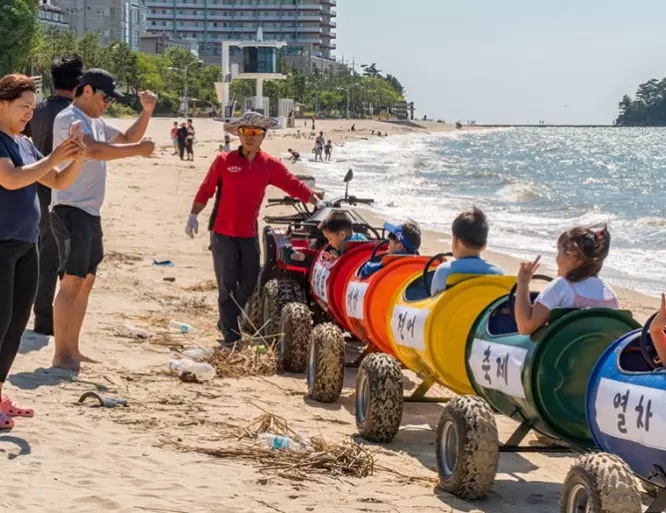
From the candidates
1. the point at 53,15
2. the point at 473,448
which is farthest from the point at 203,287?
the point at 53,15

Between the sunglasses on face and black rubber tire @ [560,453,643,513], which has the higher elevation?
the sunglasses on face

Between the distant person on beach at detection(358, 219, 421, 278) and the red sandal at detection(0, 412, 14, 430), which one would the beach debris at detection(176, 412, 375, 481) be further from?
the distant person on beach at detection(358, 219, 421, 278)

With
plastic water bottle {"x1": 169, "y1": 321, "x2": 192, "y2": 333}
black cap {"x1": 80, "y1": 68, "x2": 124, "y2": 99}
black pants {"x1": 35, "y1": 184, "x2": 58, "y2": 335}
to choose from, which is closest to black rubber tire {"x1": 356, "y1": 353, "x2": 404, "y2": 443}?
black cap {"x1": 80, "y1": 68, "x2": 124, "y2": 99}

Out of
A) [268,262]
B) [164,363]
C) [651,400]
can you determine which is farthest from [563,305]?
[268,262]

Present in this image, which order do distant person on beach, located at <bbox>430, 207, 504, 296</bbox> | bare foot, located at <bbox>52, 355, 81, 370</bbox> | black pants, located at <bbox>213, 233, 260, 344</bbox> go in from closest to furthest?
1. distant person on beach, located at <bbox>430, 207, 504, 296</bbox>
2. bare foot, located at <bbox>52, 355, 81, 370</bbox>
3. black pants, located at <bbox>213, 233, 260, 344</bbox>

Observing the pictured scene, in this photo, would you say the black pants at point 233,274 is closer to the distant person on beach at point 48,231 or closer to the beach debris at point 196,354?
the beach debris at point 196,354

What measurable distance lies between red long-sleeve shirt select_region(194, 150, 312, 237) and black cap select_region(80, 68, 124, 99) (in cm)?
182

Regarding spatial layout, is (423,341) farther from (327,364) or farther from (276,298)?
(276,298)

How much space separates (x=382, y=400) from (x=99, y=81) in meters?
2.93

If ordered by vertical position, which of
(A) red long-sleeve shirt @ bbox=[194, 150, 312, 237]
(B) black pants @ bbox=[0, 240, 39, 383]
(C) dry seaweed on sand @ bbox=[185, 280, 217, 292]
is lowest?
(C) dry seaweed on sand @ bbox=[185, 280, 217, 292]

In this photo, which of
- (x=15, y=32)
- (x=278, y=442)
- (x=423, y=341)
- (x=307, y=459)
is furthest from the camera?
(x=15, y=32)

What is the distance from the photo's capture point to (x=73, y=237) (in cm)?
773

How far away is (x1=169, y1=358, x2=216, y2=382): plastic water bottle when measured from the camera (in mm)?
8116

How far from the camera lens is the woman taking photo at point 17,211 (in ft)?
19.5
